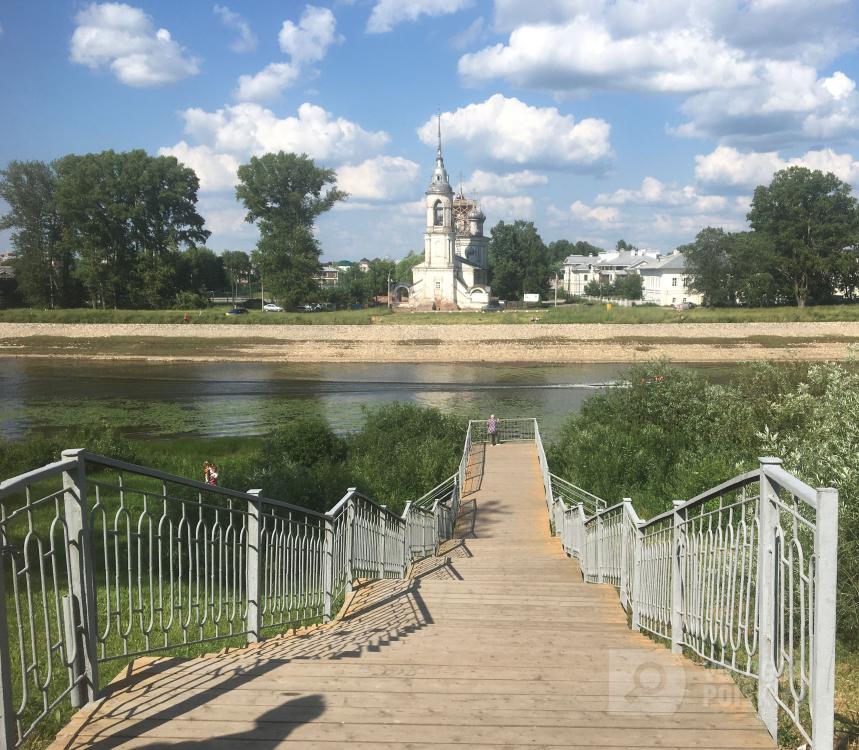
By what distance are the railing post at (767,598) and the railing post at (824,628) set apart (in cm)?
54

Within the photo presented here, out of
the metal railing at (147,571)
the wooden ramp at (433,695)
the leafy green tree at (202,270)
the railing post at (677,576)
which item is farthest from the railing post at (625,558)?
the leafy green tree at (202,270)

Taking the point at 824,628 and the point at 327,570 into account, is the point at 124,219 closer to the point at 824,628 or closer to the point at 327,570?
the point at 327,570

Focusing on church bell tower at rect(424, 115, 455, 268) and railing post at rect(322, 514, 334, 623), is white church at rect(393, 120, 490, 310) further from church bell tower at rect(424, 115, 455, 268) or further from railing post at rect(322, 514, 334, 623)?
railing post at rect(322, 514, 334, 623)

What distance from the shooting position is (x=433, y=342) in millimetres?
60438

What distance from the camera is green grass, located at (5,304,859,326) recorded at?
62.0 metres

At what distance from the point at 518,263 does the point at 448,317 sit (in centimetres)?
3173

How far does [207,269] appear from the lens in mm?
92375

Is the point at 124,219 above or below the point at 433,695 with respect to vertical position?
above

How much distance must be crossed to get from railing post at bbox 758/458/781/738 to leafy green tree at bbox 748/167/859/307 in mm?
72470

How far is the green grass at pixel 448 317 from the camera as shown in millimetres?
61969

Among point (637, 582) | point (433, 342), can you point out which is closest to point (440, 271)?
point (433, 342)

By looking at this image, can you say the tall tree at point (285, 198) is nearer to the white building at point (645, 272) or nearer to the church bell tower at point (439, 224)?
the church bell tower at point (439, 224)

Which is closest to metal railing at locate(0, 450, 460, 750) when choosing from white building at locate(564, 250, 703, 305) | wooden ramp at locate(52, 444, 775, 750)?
wooden ramp at locate(52, 444, 775, 750)

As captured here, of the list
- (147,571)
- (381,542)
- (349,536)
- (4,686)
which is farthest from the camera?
(381,542)
